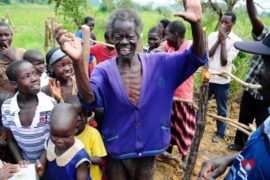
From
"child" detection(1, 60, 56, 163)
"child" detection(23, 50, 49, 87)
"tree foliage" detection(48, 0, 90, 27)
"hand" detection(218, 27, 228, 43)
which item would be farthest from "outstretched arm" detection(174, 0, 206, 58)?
"tree foliage" detection(48, 0, 90, 27)

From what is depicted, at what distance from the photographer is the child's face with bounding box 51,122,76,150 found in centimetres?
202

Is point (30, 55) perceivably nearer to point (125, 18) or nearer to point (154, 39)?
point (125, 18)

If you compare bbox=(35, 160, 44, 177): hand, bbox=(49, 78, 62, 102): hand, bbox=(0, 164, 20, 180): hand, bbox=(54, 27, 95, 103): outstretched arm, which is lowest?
bbox=(35, 160, 44, 177): hand

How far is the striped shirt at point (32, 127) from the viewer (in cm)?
226

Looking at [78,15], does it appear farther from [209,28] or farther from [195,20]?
[195,20]

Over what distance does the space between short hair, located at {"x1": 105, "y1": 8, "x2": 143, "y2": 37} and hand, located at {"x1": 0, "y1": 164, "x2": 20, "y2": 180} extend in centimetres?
101

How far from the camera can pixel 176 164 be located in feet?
12.7

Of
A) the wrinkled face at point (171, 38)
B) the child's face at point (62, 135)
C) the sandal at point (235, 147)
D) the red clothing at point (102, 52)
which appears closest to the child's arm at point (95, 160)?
the child's face at point (62, 135)

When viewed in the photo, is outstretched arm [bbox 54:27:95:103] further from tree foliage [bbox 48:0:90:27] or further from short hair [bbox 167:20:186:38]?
tree foliage [bbox 48:0:90:27]

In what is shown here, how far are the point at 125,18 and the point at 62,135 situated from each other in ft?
2.69

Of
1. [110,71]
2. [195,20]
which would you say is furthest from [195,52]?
[110,71]

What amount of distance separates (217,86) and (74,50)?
2.96 m

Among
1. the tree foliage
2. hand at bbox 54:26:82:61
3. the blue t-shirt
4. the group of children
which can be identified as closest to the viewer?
the blue t-shirt

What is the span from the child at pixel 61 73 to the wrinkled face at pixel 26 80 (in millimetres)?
246
